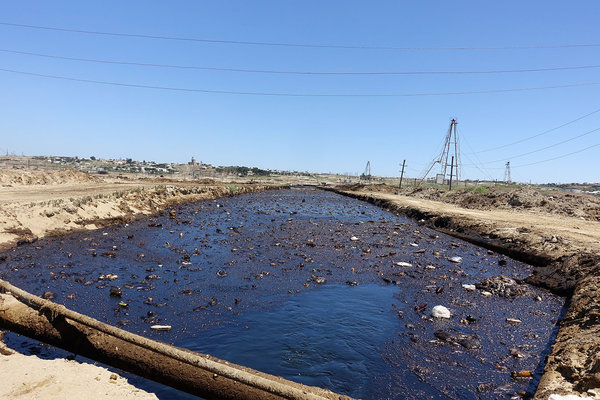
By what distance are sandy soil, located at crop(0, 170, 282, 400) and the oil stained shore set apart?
0.62m

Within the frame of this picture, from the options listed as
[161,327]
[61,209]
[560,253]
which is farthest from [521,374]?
[61,209]

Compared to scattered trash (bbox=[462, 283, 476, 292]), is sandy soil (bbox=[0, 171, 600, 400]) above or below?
above

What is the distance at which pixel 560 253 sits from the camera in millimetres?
10969

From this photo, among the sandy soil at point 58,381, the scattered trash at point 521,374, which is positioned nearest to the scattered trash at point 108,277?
the sandy soil at point 58,381

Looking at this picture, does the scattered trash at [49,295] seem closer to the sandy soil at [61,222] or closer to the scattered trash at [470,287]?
the sandy soil at [61,222]

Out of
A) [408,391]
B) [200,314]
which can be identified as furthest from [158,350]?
[408,391]

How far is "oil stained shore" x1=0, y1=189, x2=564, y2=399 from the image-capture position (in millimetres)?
5324

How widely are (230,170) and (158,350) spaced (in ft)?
308

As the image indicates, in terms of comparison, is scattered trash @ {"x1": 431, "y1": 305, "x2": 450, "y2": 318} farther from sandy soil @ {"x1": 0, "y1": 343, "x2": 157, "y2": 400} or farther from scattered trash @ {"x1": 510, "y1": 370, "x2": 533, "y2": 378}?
sandy soil @ {"x1": 0, "y1": 343, "x2": 157, "y2": 400}

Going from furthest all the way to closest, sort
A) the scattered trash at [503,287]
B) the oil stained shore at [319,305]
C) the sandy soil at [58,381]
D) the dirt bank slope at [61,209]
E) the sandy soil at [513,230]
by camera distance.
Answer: the dirt bank slope at [61,209] < the scattered trash at [503,287] < the oil stained shore at [319,305] < the sandy soil at [513,230] < the sandy soil at [58,381]

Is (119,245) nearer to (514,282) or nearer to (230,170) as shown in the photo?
(514,282)

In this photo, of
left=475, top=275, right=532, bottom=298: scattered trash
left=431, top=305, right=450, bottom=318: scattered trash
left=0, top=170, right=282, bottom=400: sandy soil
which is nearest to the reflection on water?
left=431, top=305, right=450, bottom=318: scattered trash

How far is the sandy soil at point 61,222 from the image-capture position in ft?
13.1

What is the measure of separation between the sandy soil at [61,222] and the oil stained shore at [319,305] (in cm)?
62
